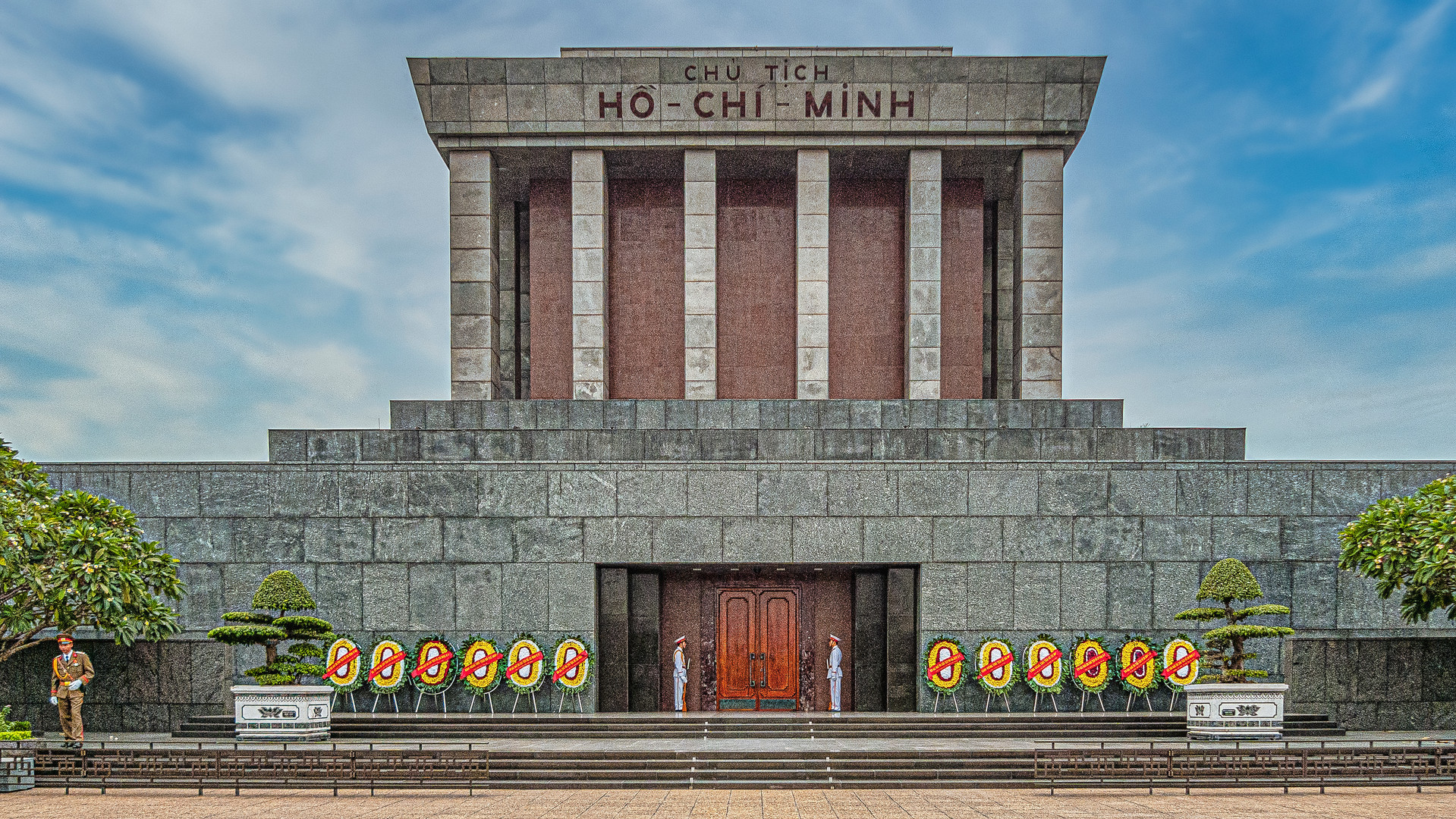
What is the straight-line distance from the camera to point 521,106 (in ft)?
92.9

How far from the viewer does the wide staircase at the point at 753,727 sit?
65.5 ft

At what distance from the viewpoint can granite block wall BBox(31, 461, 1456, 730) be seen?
22.4m

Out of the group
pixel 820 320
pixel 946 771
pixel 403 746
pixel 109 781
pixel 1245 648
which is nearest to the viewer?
pixel 109 781

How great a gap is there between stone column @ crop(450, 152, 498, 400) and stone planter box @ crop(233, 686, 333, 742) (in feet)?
32.8

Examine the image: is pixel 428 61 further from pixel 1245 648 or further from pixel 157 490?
pixel 1245 648

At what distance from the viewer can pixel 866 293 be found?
2945 centimetres

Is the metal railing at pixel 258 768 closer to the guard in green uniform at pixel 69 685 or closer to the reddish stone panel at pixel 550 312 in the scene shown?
the guard in green uniform at pixel 69 685

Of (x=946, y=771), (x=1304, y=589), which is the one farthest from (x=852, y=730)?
(x=1304, y=589)

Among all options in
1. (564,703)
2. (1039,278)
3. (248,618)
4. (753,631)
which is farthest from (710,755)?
(1039,278)

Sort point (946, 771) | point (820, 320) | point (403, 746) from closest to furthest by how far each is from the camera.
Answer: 1. point (946, 771)
2. point (403, 746)
3. point (820, 320)

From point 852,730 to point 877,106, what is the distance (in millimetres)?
15946

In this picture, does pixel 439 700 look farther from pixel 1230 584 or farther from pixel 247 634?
pixel 1230 584

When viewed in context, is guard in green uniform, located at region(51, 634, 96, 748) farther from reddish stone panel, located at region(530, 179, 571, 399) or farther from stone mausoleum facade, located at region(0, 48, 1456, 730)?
reddish stone panel, located at region(530, 179, 571, 399)

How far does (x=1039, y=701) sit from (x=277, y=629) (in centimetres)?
1456
